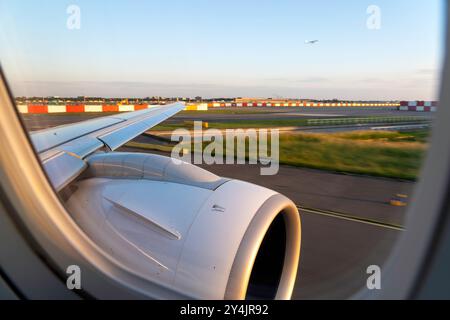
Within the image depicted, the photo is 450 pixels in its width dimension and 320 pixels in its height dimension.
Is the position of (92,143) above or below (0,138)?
below

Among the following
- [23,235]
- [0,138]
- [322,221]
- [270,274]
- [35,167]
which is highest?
[0,138]

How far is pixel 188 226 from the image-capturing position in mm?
1396

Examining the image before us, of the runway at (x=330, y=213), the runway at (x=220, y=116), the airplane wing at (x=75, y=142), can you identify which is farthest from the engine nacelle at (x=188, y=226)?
the runway at (x=220, y=116)

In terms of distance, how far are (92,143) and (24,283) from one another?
1.52 m

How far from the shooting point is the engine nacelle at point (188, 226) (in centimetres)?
130

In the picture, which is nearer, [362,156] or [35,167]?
[35,167]

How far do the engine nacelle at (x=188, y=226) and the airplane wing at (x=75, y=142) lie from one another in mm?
134

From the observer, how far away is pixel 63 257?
3.93 ft

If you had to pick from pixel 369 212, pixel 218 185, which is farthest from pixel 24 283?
pixel 369 212

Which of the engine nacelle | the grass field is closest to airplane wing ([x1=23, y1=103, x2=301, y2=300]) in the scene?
the engine nacelle

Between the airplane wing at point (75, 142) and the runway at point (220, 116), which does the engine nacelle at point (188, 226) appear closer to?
the airplane wing at point (75, 142)

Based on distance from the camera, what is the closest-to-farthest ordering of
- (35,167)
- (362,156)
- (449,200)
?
(449,200), (35,167), (362,156)

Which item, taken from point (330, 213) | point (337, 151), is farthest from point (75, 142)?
point (337, 151)

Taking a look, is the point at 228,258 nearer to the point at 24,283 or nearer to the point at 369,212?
the point at 24,283
